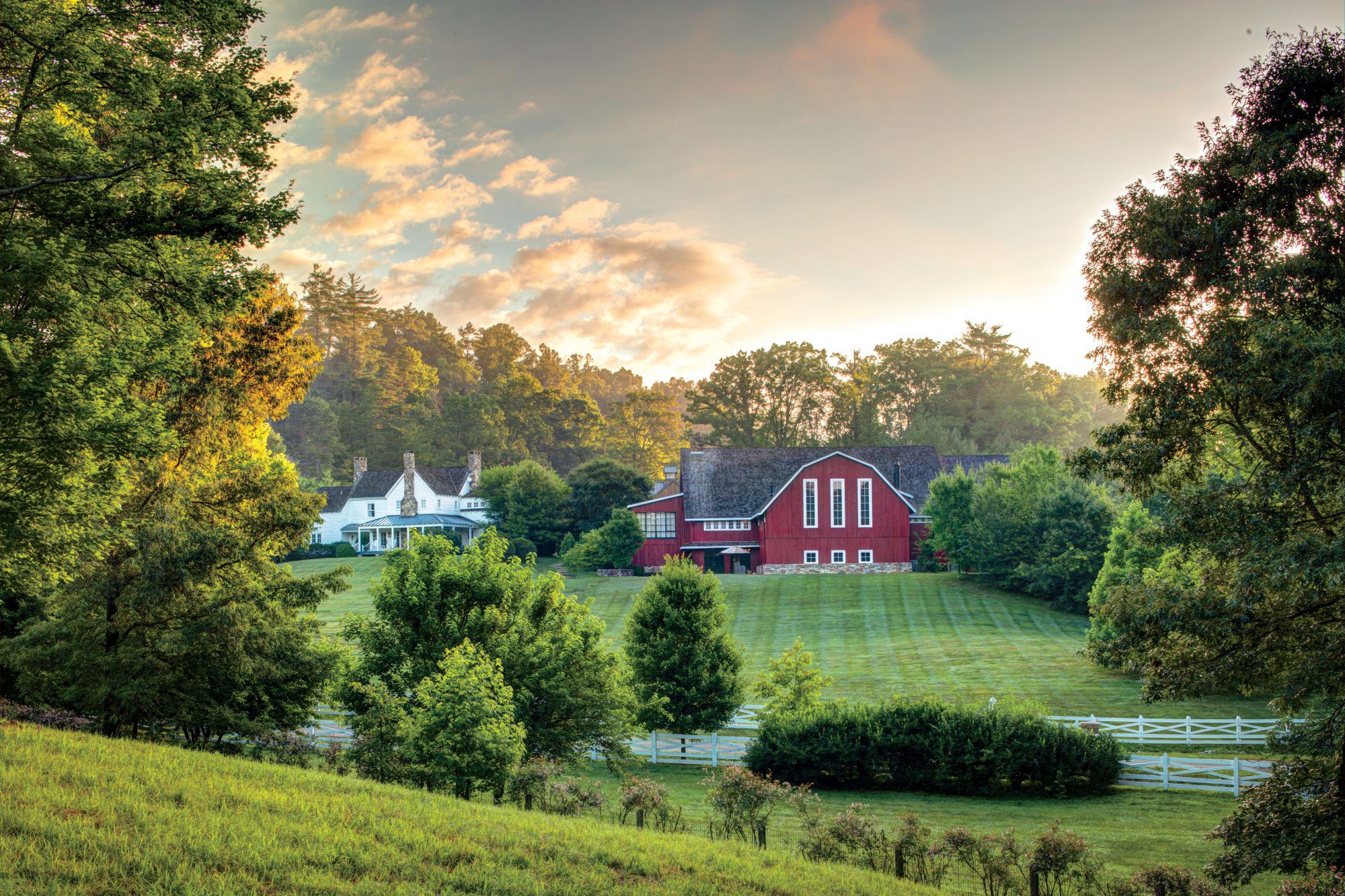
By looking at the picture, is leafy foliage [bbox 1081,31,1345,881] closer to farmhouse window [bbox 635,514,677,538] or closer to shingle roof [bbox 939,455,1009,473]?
farmhouse window [bbox 635,514,677,538]

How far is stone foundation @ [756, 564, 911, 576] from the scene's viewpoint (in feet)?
169

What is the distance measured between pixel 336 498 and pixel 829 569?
43.2 metres

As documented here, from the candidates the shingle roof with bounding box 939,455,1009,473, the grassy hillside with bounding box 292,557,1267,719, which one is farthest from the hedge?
the shingle roof with bounding box 939,455,1009,473

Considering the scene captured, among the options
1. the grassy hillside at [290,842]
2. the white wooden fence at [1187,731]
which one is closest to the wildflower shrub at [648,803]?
the grassy hillside at [290,842]

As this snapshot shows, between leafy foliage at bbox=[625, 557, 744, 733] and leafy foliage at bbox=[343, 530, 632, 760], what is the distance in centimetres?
519

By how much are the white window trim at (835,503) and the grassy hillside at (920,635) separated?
13.3 feet

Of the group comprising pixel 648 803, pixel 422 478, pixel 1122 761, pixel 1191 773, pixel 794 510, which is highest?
pixel 422 478

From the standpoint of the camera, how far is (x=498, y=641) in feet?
53.9

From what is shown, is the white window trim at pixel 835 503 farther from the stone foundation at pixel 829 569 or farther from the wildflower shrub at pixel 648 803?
the wildflower shrub at pixel 648 803

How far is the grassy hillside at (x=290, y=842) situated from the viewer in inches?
283

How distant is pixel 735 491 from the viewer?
5584 centimetres

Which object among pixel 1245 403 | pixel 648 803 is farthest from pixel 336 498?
pixel 1245 403

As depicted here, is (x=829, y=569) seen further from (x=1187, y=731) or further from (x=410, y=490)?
(x=410, y=490)

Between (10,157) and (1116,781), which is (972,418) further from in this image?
(10,157)
